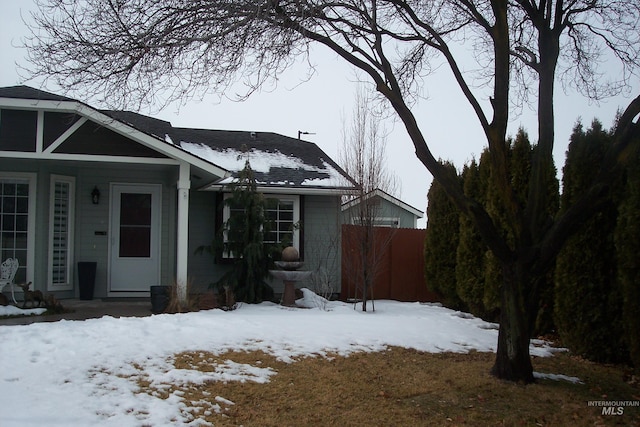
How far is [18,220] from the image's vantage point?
10781 millimetres

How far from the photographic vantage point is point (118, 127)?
9.80m

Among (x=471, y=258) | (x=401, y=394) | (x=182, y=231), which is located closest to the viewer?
(x=401, y=394)

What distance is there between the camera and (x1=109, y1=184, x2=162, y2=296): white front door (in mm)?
11789

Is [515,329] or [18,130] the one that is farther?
[18,130]

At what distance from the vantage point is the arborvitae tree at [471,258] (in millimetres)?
10445

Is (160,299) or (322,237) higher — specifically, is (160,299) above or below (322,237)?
below

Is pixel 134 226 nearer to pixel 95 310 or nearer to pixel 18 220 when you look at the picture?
pixel 18 220

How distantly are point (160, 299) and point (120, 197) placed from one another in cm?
286

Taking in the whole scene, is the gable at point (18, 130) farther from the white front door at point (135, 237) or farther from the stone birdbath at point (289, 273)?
the stone birdbath at point (289, 273)

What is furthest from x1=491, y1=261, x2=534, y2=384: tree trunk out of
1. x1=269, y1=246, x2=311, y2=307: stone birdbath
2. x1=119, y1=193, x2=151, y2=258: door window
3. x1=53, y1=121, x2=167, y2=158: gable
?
x1=119, y1=193, x2=151, y2=258: door window

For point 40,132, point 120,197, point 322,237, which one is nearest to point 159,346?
point 40,132

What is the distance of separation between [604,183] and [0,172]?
387 inches

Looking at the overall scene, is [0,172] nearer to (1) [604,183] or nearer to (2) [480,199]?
(2) [480,199]

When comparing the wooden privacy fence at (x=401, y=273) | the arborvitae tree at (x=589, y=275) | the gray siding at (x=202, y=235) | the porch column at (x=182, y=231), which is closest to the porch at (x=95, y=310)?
the porch column at (x=182, y=231)
